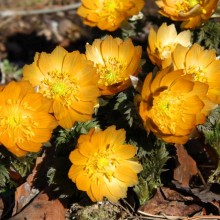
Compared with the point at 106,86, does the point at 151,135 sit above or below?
below

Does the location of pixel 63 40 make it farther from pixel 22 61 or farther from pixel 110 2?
pixel 110 2

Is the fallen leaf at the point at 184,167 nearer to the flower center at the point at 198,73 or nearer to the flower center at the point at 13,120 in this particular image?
the flower center at the point at 198,73

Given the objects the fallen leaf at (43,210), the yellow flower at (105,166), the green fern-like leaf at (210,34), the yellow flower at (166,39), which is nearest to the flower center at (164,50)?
the yellow flower at (166,39)

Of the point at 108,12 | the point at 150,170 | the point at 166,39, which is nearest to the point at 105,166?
the point at 150,170

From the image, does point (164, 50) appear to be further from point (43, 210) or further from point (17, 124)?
point (43, 210)

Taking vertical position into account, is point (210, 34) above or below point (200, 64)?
below

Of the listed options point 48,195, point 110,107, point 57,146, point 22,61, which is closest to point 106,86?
Answer: point 110,107
